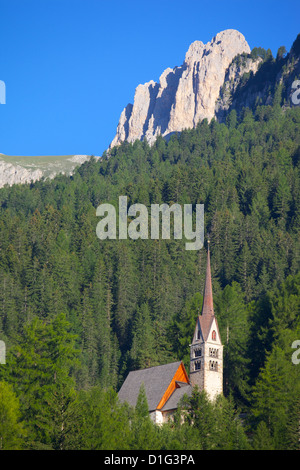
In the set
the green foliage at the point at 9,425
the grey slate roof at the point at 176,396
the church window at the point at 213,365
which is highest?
the church window at the point at 213,365

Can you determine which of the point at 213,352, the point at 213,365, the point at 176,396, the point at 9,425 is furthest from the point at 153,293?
the point at 9,425

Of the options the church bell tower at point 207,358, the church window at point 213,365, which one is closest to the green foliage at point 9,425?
the church bell tower at point 207,358

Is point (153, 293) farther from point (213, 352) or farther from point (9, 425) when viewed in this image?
point (9, 425)

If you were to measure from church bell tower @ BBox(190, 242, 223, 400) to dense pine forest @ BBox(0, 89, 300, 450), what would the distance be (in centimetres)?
198

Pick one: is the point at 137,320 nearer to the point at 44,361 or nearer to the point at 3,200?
the point at 44,361

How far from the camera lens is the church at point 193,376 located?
60.9 metres

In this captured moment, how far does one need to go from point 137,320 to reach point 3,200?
6238 cm

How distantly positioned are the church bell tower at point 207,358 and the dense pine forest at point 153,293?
6.48ft

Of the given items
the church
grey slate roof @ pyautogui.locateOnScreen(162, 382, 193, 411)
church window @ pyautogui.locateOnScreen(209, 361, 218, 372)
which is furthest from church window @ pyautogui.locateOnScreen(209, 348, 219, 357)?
Answer: grey slate roof @ pyautogui.locateOnScreen(162, 382, 193, 411)

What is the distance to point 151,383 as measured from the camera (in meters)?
64.4

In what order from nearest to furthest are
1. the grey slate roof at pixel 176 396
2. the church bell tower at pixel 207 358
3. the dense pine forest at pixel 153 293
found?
the dense pine forest at pixel 153 293 → the grey slate roof at pixel 176 396 → the church bell tower at pixel 207 358

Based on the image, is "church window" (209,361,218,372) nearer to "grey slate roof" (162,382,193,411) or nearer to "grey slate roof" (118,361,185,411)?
"grey slate roof" (162,382,193,411)

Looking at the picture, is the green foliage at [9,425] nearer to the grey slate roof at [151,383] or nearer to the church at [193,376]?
the church at [193,376]

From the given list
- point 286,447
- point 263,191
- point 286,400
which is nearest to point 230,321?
point 286,400
